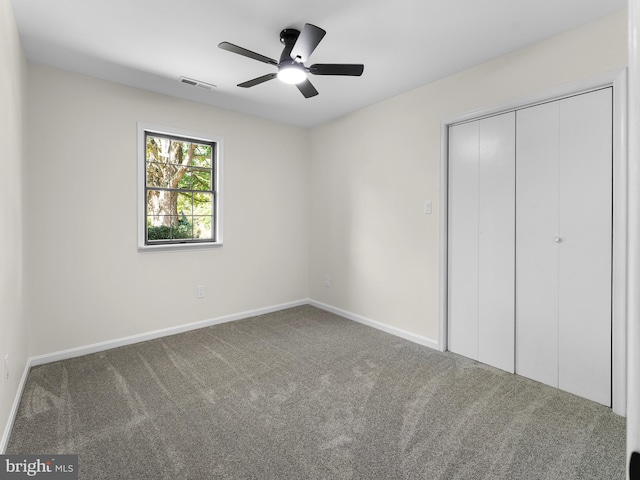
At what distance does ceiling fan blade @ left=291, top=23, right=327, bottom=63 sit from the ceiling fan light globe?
6 cm

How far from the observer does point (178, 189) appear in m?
3.90

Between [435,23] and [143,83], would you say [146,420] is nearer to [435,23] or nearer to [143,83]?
[143,83]

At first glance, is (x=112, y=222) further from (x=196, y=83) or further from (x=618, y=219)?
(x=618, y=219)

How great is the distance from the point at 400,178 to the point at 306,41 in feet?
6.02

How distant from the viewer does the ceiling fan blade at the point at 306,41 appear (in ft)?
6.82

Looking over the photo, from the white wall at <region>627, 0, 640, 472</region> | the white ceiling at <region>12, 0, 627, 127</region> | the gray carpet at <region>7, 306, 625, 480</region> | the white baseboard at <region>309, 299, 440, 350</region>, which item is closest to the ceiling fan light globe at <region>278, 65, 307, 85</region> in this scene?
the white ceiling at <region>12, 0, 627, 127</region>

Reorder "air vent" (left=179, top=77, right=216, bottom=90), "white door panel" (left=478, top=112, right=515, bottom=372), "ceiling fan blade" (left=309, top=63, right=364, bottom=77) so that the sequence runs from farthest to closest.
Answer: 1. "air vent" (left=179, top=77, right=216, bottom=90)
2. "white door panel" (left=478, top=112, right=515, bottom=372)
3. "ceiling fan blade" (left=309, top=63, right=364, bottom=77)

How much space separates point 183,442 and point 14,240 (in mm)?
1720

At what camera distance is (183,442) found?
2010mm

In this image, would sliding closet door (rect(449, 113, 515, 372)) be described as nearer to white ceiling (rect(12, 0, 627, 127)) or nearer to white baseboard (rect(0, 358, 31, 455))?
white ceiling (rect(12, 0, 627, 127))

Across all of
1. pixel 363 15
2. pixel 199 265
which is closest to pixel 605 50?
pixel 363 15

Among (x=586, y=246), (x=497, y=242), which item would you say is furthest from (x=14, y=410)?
(x=586, y=246)

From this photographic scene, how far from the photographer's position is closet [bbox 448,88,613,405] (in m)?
2.40

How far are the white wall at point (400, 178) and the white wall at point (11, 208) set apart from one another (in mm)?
3088
